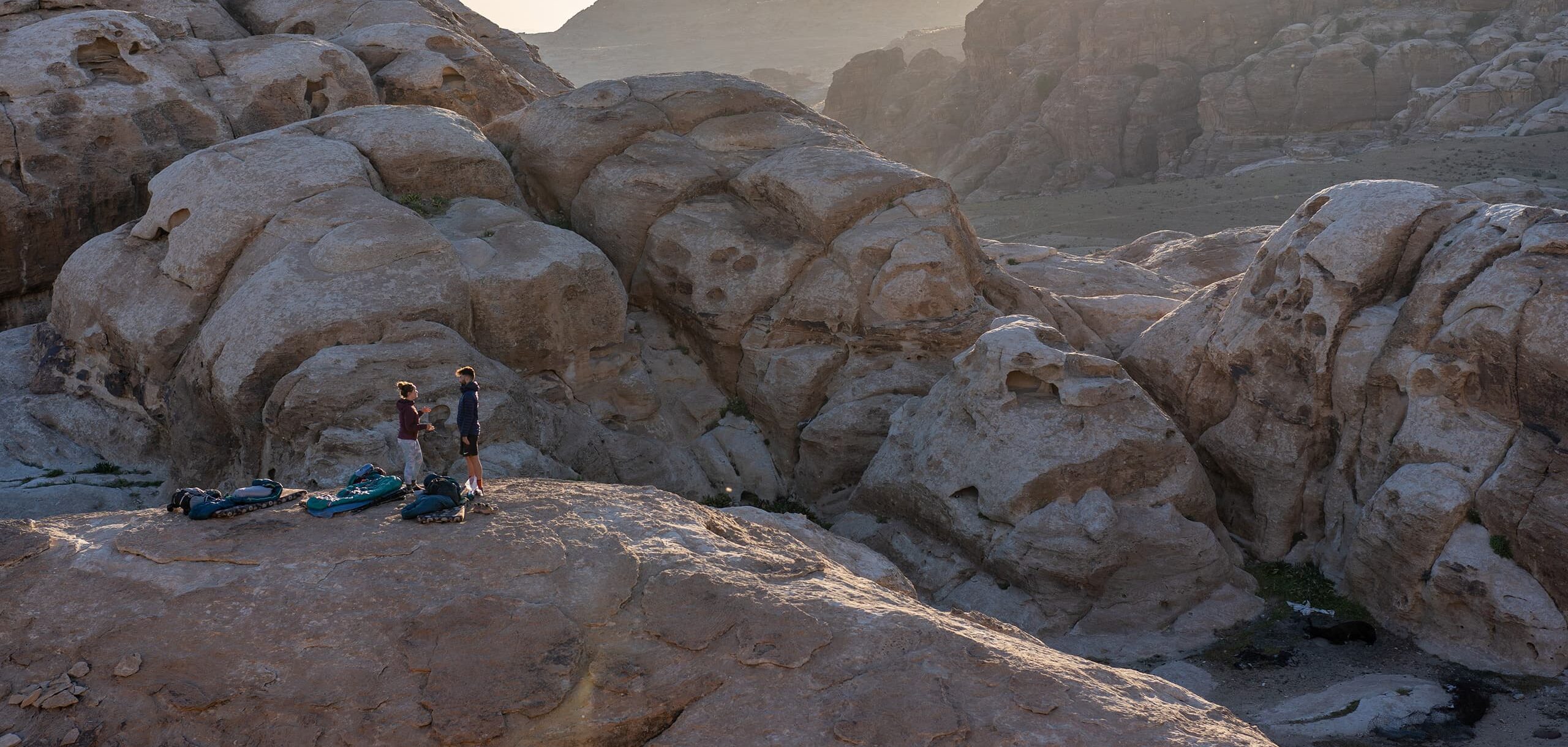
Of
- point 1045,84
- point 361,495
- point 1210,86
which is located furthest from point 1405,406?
point 1045,84

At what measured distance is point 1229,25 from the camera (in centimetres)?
5972

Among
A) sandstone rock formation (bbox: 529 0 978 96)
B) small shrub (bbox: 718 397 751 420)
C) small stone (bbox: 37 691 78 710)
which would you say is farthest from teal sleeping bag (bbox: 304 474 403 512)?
sandstone rock formation (bbox: 529 0 978 96)

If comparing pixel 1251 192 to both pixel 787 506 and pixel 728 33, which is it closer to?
pixel 787 506

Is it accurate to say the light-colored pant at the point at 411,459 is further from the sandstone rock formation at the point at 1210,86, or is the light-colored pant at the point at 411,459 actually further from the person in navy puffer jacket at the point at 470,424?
the sandstone rock formation at the point at 1210,86

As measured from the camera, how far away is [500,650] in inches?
336

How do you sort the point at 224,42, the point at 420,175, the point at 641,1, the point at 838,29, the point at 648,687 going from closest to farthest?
the point at 648,687 < the point at 420,175 < the point at 224,42 < the point at 838,29 < the point at 641,1

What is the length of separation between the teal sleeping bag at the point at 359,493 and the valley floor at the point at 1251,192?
1296 inches

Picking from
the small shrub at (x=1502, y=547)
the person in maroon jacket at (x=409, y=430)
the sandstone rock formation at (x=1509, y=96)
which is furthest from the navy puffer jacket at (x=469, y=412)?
the sandstone rock formation at (x=1509, y=96)

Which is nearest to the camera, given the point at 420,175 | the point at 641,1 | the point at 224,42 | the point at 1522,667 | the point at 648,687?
the point at 648,687

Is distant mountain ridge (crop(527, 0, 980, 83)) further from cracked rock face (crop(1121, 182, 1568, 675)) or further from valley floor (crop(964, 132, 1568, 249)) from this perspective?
cracked rock face (crop(1121, 182, 1568, 675))

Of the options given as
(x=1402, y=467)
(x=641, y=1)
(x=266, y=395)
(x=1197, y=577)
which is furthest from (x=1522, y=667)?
(x=641, y=1)

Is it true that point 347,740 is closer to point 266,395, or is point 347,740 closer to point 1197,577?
point 266,395

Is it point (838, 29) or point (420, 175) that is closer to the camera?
point (420, 175)

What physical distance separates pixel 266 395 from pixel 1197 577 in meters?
12.4
